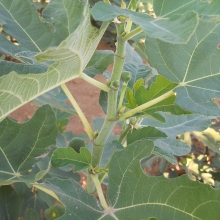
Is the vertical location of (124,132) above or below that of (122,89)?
below

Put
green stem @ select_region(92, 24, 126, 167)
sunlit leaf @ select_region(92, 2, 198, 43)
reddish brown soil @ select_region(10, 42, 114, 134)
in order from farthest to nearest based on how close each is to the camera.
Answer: reddish brown soil @ select_region(10, 42, 114, 134) → green stem @ select_region(92, 24, 126, 167) → sunlit leaf @ select_region(92, 2, 198, 43)

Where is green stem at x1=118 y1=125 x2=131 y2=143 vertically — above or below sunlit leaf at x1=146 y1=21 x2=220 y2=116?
below

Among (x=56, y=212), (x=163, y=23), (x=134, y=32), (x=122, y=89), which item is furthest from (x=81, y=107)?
(x=163, y=23)

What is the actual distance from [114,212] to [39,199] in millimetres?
647

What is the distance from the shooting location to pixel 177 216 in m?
0.70

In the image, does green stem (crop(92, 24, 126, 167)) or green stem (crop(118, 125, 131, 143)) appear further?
green stem (crop(118, 125, 131, 143))

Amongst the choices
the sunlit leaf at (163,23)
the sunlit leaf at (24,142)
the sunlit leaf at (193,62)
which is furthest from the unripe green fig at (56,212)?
the sunlit leaf at (163,23)

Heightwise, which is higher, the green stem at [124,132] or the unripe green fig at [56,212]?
the green stem at [124,132]

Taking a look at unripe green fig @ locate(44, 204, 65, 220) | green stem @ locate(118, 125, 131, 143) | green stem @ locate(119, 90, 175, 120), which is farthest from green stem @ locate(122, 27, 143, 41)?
unripe green fig @ locate(44, 204, 65, 220)

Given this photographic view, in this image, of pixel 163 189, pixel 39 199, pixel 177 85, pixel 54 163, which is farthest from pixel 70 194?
pixel 39 199

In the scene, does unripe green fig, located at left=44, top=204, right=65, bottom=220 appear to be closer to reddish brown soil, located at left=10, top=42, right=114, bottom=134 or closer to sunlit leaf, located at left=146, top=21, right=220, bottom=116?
sunlit leaf, located at left=146, top=21, right=220, bottom=116

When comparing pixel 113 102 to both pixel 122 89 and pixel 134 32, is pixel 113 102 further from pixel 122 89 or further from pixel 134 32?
pixel 134 32

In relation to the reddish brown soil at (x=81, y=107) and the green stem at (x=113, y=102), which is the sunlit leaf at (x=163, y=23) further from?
the reddish brown soil at (x=81, y=107)

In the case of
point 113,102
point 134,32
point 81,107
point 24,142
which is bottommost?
point 81,107
